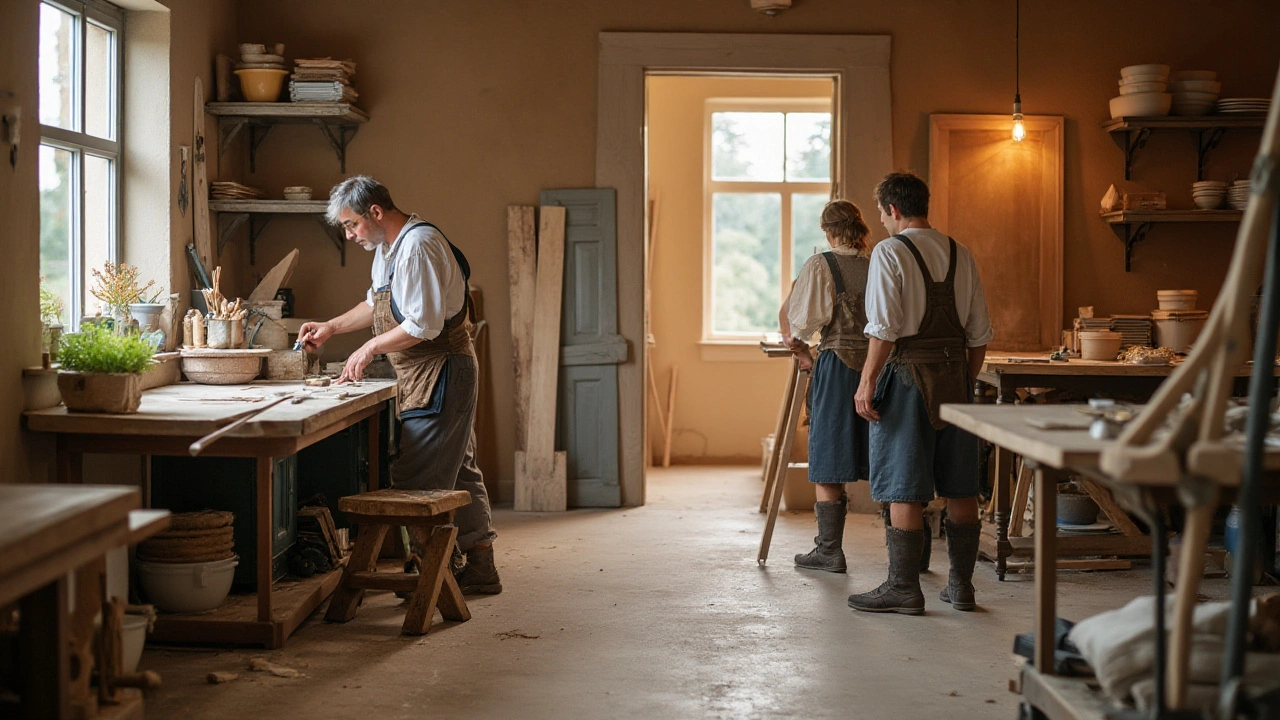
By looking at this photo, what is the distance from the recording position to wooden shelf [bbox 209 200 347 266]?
664cm

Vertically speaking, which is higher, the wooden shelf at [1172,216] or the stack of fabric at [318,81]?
the stack of fabric at [318,81]

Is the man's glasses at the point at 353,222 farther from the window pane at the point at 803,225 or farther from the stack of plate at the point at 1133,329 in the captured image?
the window pane at the point at 803,225

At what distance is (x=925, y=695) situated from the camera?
3865 millimetres

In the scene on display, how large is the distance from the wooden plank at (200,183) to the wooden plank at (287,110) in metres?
0.19

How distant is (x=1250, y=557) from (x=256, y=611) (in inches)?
138

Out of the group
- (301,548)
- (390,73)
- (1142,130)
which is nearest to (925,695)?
(301,548)

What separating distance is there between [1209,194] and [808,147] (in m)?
3.32

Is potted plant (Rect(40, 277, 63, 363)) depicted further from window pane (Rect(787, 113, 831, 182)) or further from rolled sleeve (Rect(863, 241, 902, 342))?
window pane (Rect(787, 113, 831, 182))

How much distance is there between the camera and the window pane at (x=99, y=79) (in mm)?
5465

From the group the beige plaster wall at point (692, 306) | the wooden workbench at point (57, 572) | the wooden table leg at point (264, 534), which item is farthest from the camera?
the beige plaster wall at point (692, 306)

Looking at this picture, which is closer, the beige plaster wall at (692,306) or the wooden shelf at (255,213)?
the wooden shelf at (255,213)

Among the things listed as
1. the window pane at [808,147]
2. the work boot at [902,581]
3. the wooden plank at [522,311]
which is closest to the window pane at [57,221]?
the wooden plank at [522,311]

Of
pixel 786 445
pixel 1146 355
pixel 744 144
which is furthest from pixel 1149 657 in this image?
pixel 744 144

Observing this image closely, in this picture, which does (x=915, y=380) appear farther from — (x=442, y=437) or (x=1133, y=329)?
(x=1133, y=329)
